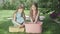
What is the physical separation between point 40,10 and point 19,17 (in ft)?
0.66

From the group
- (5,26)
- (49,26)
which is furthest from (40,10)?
(5,26)

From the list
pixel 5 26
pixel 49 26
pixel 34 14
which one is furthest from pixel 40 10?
pixel 5 26

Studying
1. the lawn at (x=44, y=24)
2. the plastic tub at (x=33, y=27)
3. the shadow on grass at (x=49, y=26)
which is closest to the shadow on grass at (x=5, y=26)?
the lawn at (x=44, y=24)

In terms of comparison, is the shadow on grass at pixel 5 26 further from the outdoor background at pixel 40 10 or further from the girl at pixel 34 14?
the girl at pixel 34 14

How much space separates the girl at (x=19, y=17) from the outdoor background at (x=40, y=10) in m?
0.03

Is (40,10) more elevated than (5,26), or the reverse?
(40,10)

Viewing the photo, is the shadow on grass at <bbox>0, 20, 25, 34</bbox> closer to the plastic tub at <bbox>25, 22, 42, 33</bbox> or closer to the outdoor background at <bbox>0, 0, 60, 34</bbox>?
the outdoor background at <bbox>0, 0, 60, 34</bbox>

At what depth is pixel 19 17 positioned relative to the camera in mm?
1513

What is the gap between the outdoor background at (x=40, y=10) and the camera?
4.93 feet

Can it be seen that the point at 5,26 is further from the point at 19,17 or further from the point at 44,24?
the point at 44,24

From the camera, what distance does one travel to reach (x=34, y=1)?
1503mm

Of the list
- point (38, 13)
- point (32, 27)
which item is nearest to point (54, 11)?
point (38, 13)

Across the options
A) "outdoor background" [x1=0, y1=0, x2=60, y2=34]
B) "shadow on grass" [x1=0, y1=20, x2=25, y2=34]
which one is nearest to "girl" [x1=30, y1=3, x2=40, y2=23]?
"outdoor background" [x1=0, y1=0, x2=60, y2=34]

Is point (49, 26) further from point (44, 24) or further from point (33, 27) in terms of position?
point (33, 27)
